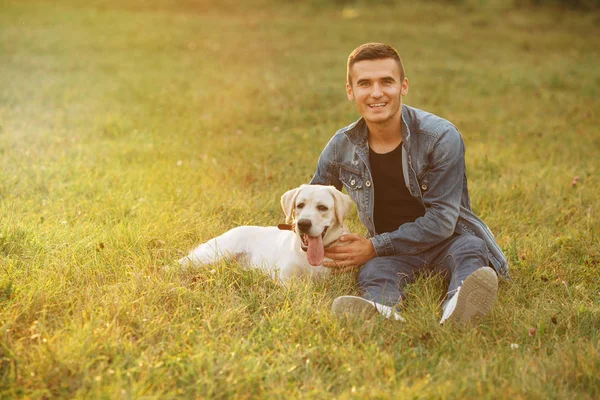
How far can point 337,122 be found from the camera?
9758mm

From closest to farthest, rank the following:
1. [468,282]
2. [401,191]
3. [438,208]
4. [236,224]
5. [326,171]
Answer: [468,282]
[438,208]
[401,191]
[326,171]
[236,224]

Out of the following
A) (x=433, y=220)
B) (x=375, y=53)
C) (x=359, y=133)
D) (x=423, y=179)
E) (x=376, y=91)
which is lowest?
(x=433, y=220)

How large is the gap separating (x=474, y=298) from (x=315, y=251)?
3.88 feet

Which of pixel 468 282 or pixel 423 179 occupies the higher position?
pixel 423 179

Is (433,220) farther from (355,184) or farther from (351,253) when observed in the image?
(355,184)

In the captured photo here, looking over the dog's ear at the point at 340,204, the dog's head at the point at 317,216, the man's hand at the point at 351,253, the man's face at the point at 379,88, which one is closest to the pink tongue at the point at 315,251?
the dog's head at the point at 317,216

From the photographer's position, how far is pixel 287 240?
460 cm

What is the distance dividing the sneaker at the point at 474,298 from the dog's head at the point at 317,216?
3.44ft

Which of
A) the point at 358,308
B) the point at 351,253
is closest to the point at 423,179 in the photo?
the point at 351,253

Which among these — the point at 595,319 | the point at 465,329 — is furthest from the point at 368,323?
the point at 595,319

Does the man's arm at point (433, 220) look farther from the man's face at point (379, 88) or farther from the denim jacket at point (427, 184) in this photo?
the man's face at point (379, 88)

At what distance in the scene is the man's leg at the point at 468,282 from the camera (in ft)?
11.4

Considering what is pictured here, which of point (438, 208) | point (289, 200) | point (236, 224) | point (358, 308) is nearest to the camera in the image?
point (358, 308)

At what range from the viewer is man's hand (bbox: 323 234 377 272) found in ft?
14.1
